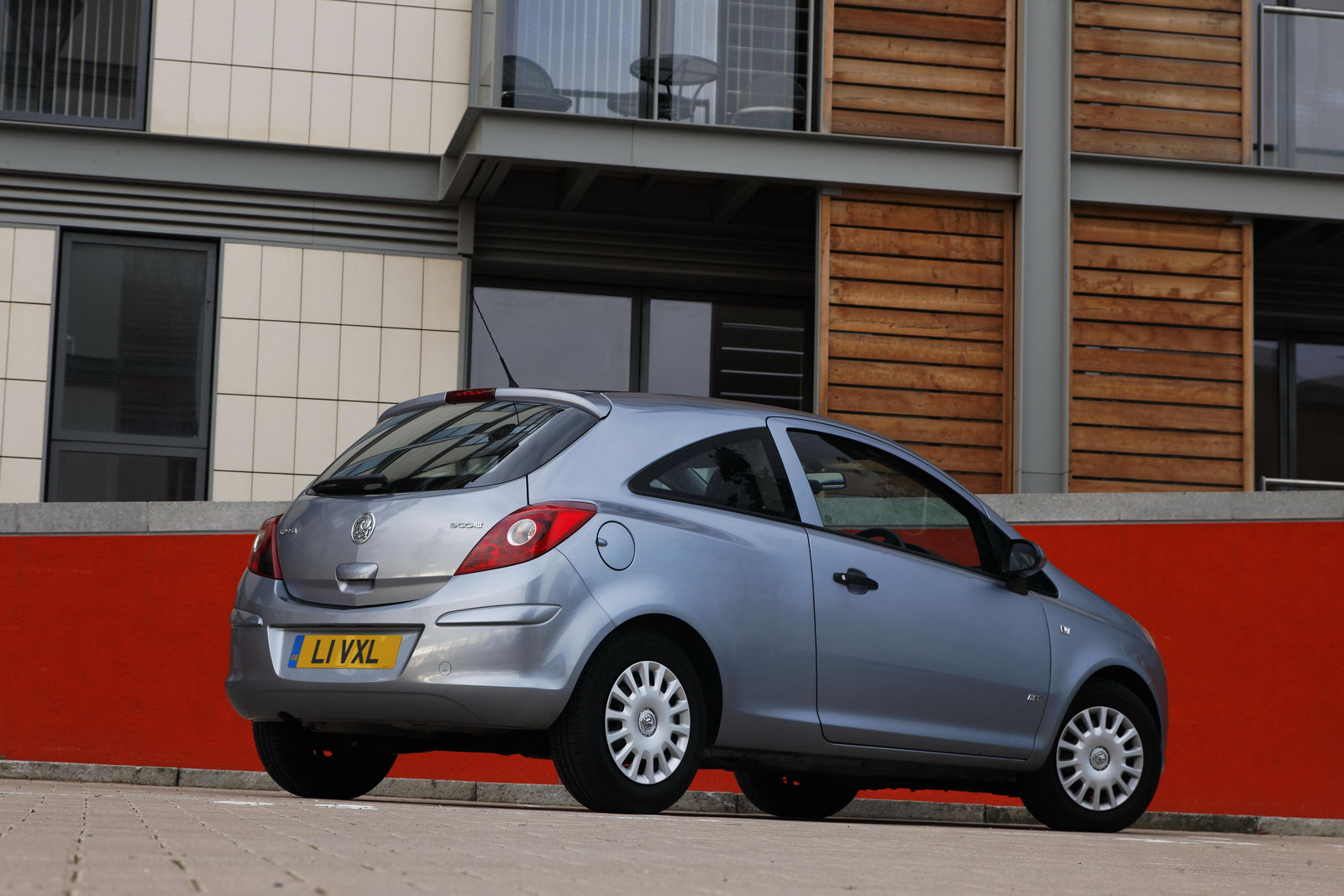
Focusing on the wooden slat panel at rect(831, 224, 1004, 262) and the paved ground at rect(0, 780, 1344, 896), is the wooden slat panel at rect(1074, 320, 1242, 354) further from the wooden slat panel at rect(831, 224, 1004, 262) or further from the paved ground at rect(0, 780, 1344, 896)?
the paved ground at rect(0, 780, 1344, 896)

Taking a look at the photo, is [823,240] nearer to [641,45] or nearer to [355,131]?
[641,45]

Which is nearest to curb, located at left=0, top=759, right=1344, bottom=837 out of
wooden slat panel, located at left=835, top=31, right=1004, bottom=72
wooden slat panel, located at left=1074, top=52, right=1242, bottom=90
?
wooden slat panel, located at left=835, top=31, right=1004, bottom=72

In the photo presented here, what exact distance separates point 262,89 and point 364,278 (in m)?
1.64

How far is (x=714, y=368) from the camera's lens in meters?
14.0

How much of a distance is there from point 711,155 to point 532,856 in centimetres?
867

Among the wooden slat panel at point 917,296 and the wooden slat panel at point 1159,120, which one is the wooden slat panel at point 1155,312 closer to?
the wooden slat panel at point 917,296

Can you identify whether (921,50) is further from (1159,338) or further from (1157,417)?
(1157,417)

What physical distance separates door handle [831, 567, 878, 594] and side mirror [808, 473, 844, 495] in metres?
0.35

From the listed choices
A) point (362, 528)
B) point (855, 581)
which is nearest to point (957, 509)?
point (855, 581)

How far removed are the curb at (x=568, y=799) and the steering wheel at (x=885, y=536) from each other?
2651 millimetres

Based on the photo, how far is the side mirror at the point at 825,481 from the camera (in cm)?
638

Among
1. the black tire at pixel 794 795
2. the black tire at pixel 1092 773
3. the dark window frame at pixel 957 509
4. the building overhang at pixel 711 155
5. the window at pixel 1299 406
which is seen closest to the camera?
the dark window frame at pixel 957 509

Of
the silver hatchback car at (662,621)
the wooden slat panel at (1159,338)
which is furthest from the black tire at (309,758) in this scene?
the wooden slat panel at (1159,338)

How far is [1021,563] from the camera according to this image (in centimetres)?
677
